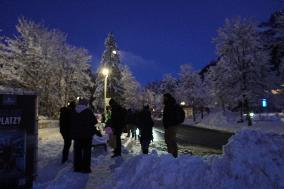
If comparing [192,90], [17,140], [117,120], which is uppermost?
[192,90]

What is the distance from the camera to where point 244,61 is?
47031mm

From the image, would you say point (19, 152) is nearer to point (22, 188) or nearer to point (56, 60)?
point (22, 188)

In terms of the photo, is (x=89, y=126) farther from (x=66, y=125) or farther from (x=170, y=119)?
(x=170, y=119)

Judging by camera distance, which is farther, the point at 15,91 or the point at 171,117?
the point at 171,117

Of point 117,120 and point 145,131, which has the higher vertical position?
point 117,120

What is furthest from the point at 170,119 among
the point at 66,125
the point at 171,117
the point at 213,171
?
the point at 213,171

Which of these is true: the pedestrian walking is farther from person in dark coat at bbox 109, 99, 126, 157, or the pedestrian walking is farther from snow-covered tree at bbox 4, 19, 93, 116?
snow-covered tree at bbox 4, 19, 93, 116

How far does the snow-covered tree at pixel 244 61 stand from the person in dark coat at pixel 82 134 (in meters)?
37.1

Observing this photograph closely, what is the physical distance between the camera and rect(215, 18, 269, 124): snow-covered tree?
4638 cm

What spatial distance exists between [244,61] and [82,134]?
3909 cm

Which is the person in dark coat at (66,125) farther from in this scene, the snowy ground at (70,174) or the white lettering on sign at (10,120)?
the white lettering on sign at (10,120)

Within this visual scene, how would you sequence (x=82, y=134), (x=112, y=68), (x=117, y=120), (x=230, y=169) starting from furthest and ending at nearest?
(x=112, y=68) → (x=117, y=120) → (x=82, y=134) → (x=230, y=169)

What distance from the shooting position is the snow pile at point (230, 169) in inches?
276

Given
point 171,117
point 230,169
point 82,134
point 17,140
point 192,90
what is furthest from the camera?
point 192,90
